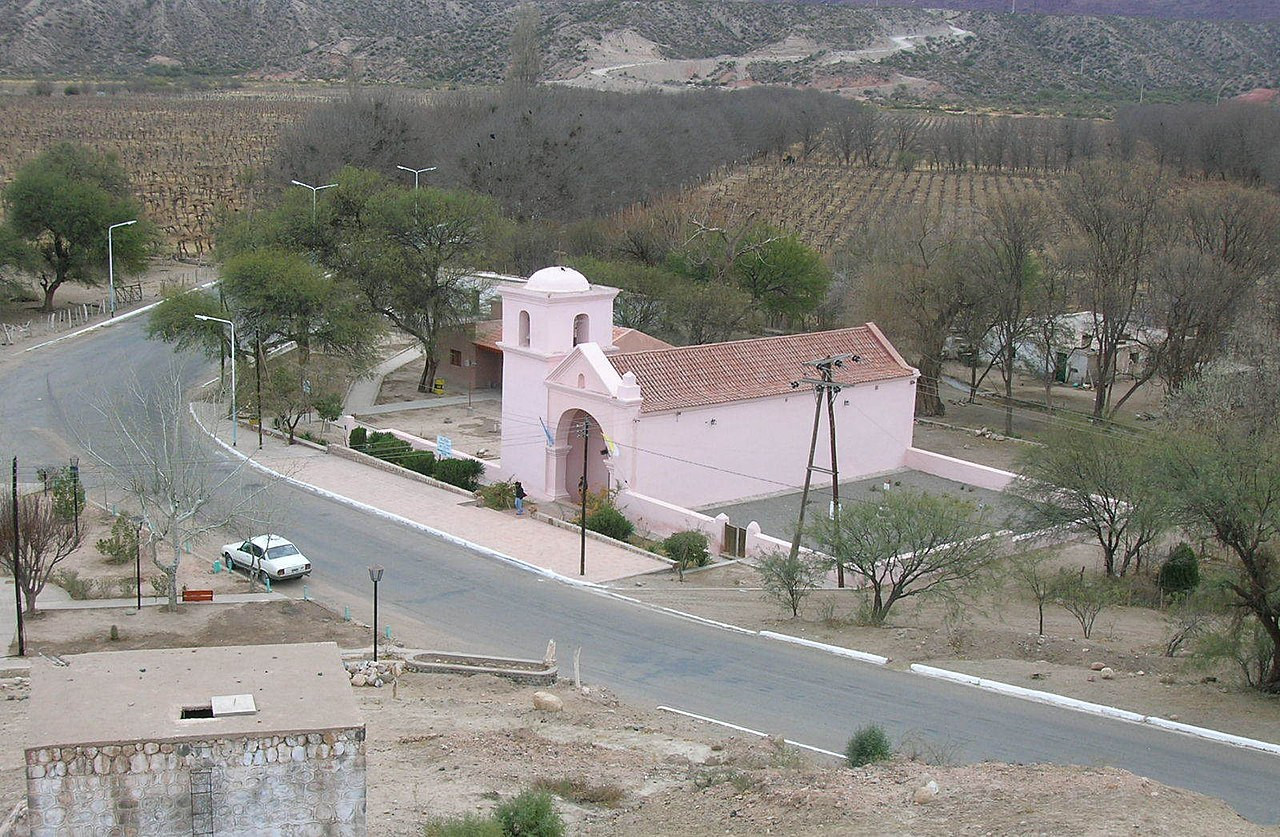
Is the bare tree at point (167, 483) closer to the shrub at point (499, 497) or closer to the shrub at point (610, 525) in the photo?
the shrub at point (499, 497)

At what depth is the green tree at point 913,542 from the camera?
2842 centimetres

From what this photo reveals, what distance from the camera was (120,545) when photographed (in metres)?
31.0

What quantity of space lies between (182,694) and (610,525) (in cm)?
2088

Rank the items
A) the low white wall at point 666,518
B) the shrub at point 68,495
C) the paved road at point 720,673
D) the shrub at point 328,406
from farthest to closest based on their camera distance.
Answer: the shrub at point 328,406 → the low white wall at point 666,518 → the shrub at point 68,495 → the paved road at point 720,673

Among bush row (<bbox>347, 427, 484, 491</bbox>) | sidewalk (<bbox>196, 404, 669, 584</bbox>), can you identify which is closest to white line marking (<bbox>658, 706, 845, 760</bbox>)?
sidewalk (<bbox>196, 404, 669, 584</bbox>)

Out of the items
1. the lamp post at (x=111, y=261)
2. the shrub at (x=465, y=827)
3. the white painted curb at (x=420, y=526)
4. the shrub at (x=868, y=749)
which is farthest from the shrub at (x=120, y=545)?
the lamp post at (x=111, y=261)

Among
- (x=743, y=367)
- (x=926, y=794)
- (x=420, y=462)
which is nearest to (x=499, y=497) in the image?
(x=420, y=462)

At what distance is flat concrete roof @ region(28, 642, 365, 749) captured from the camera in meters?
14.2

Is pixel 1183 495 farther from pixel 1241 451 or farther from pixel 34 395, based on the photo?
pixel 34 395

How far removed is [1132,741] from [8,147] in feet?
304

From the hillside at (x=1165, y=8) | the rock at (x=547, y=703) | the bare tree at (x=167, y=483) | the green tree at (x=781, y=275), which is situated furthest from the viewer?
the hillside at (x=1165, y=8)

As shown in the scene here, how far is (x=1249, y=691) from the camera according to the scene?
77.2ft

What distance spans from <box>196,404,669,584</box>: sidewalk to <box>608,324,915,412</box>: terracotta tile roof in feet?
15.0

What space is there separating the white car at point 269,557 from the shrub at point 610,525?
7.35 meters
